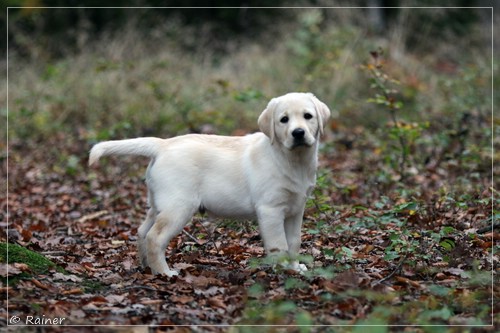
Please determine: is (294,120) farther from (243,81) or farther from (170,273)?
(243,81)

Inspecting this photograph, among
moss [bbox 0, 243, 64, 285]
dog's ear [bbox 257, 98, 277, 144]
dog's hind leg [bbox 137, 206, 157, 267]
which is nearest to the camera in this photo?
moss [bbox 0, 243, 64, 285]

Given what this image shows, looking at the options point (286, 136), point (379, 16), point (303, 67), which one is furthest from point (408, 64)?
point (286, 136)

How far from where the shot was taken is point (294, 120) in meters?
5.45

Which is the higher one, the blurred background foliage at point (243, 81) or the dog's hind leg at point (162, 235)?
the blurred background foliage at point (243, 81)

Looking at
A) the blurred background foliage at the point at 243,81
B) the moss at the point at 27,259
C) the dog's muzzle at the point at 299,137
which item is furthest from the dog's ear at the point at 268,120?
the blurred background foliage at the point at 243,81

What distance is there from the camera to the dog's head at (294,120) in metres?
5.41

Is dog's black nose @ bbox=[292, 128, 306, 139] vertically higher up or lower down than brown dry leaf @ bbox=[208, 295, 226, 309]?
higher up

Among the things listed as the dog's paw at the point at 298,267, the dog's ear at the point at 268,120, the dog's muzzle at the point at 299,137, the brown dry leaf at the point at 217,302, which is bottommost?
the brown dry leaf at the point at 217,302

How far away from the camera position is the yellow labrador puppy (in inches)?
216

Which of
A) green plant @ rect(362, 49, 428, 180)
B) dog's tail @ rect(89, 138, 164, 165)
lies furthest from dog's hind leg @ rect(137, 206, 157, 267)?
green plant @ rect(362, 49, 428, 180)

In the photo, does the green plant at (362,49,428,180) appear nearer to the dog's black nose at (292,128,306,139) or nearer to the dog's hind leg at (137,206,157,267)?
the dog's black nose at (292,128,306,139)

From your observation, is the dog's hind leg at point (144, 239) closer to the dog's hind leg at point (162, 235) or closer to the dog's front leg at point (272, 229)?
the dog's hind leg at point (162, 235)

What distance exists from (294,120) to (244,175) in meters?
0.57

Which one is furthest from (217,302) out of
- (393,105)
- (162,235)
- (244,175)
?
(393,105)
